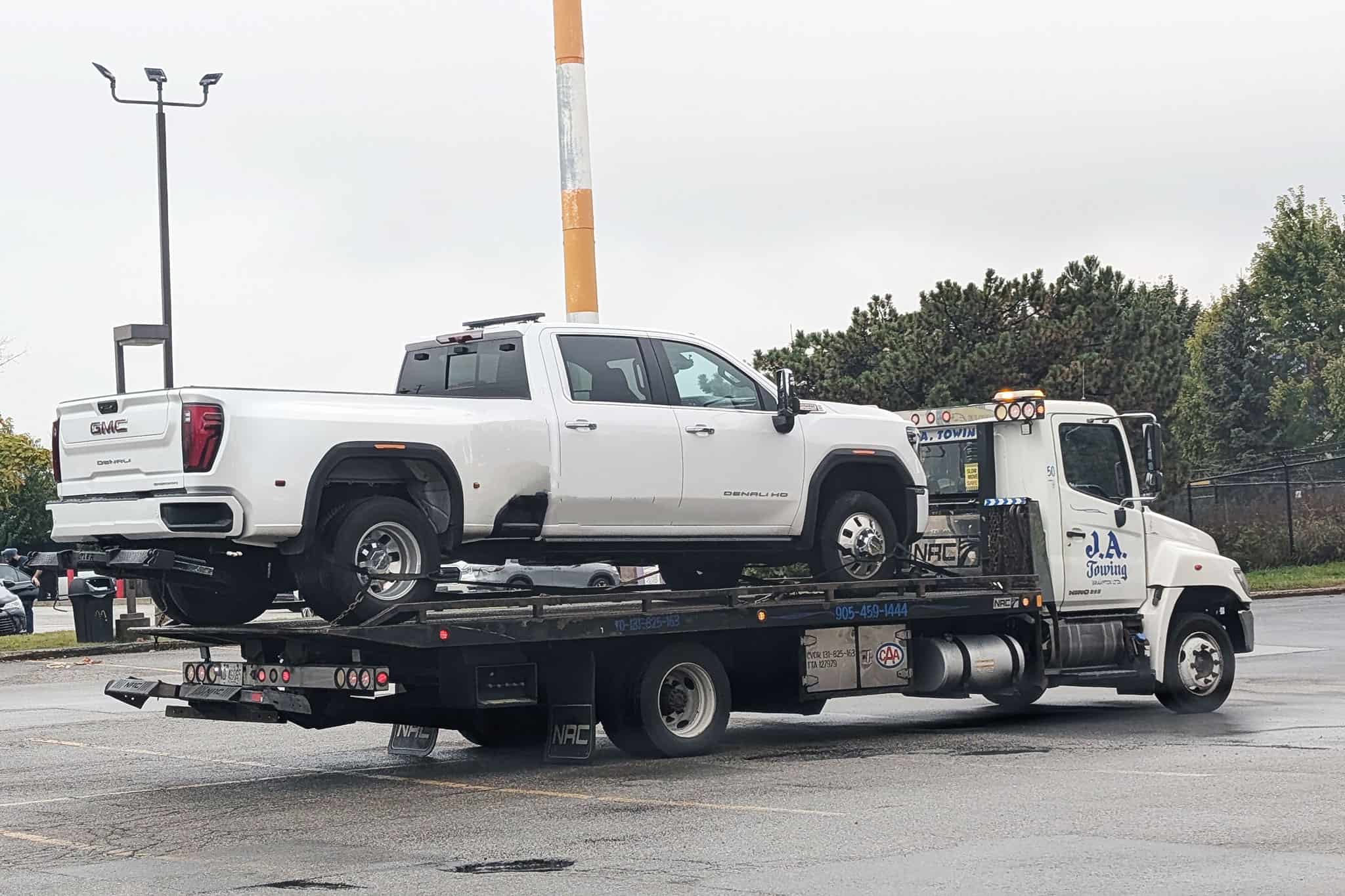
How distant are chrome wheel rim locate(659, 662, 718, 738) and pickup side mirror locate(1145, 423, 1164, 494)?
411 cm

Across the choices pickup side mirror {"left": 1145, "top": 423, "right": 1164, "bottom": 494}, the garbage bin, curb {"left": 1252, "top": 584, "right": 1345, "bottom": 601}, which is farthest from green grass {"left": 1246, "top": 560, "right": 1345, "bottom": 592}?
pickup side mirror {"left": 1145, "top": 423, "right": 1164, "bottom": 494}

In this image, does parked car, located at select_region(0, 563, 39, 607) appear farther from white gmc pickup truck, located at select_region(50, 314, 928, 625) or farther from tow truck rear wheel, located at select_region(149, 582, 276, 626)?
white gmc pickup truck, located at select_region(50, 314, 928, 625)

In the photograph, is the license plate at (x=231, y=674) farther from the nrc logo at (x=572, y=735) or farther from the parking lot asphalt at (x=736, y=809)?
the nrc logo at (x=572, y=735)

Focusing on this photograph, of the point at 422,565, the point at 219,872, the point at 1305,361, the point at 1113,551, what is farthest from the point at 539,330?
the point at 1305,361

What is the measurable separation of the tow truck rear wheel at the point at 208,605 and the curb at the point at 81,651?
14283 millimetres

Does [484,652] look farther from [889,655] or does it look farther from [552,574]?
[552,574]

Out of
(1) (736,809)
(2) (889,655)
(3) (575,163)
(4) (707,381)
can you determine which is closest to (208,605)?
(4) (707,381)

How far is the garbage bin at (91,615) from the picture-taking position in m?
27.2

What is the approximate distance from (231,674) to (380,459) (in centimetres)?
177

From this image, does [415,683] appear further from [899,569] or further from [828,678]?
[899,569]

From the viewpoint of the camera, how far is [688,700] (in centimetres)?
1272

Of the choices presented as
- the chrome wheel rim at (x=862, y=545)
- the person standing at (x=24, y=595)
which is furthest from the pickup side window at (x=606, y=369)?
the person standing at (x=24, y=595)

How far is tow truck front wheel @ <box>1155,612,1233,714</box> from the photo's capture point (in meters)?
15.2

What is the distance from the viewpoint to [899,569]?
1401 centimetres
